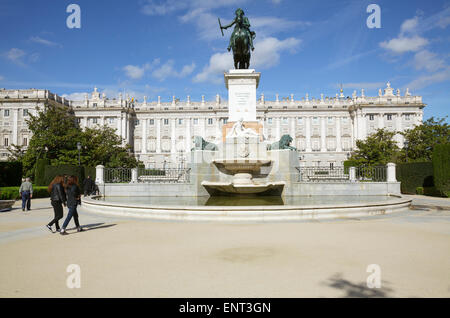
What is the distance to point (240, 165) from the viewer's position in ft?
45.3

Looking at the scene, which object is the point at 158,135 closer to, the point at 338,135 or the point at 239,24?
the point at 338,135

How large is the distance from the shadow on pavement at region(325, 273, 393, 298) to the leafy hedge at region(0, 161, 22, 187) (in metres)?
25.8

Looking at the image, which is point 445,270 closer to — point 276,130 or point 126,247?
point 126,247

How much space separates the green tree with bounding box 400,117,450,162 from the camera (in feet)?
111

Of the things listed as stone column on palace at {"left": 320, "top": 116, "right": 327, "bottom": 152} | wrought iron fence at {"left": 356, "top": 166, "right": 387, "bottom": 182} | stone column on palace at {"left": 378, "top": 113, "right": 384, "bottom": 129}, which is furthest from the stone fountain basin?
stone column on palace at {"left": 320, "top": 116, "right": 327, "bottom": 152}

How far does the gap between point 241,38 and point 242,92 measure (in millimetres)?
3042

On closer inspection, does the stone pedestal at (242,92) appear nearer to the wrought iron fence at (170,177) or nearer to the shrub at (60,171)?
the wrought iron fence at (170,177)

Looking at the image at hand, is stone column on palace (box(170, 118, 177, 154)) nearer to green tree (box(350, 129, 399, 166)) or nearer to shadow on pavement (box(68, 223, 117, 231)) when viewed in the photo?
green tree (box(350, 129, 399, 166))

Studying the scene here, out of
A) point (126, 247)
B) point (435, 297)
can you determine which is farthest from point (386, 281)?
point (126, 247)

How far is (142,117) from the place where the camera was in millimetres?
90375

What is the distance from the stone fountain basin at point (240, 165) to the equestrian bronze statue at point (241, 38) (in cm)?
659

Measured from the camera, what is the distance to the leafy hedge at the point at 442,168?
19.6 metres

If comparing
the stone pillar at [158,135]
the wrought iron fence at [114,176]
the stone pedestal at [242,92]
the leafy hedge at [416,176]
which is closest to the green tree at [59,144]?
the wrought iron fence at [114,176]
